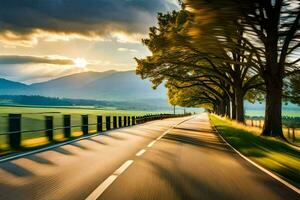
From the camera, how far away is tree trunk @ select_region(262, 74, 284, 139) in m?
24.7

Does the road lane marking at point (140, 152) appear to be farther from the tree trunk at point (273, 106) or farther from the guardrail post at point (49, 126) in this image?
the tree trunk at point (273, 106)

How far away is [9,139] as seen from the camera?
14.7 meters

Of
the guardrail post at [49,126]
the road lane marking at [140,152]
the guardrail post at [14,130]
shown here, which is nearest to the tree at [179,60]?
the guardrail post at [49,126]

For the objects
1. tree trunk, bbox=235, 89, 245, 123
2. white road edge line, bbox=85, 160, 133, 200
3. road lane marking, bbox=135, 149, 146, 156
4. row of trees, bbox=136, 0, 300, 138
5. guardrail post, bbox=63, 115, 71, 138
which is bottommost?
road lane marking, bbox=135, 149, 146, 156

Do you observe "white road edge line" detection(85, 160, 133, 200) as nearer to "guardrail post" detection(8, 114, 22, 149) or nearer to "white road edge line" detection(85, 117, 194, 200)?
"white road edge line" detection(85, 117, 194, 200)

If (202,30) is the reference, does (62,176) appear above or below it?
below

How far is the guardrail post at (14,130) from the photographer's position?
14.6 metres

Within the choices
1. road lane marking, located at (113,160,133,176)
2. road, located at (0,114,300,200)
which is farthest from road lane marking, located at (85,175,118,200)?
road lane marking, located at (113,160,133,176)

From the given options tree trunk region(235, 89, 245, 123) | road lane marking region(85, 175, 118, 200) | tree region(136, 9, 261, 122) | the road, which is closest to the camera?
road lane marking region(85, 175, 118, 200)

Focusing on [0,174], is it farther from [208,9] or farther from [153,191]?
[208,9]

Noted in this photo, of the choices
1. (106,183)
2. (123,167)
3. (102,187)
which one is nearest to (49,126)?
(123,167)

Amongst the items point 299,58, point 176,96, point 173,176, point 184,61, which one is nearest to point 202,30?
point 173,176

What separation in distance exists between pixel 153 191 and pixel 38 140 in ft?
37.7

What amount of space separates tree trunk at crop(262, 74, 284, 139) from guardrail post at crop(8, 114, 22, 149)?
14711 millimetres
